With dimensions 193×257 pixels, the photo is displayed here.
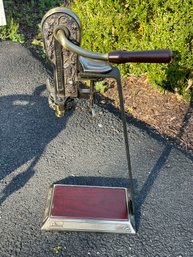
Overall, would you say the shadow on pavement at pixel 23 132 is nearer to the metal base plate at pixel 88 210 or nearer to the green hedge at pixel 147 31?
the metal base plate at pixel 88 210

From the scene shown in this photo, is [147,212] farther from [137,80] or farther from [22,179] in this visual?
[137,80]

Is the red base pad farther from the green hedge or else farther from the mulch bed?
the green hedge

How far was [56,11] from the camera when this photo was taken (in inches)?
84.1

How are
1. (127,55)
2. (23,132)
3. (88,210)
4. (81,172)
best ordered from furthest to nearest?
(23,132) → (81,172) → (88,210) → (127,55)

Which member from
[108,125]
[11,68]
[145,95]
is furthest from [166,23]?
[11,68]

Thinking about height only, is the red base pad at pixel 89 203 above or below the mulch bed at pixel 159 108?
above

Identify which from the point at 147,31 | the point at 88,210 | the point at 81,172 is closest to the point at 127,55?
the point at 88,210

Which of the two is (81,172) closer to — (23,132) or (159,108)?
(23,132)

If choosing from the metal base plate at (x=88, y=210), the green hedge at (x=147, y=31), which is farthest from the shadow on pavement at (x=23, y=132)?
the green hedge at (x=147, y=31)

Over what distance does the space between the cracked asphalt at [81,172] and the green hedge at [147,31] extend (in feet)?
2.08

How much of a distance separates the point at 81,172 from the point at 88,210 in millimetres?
509

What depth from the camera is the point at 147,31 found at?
3.96 m

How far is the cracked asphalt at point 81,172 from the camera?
8.68ft

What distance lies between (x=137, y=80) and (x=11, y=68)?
142 centimetres
